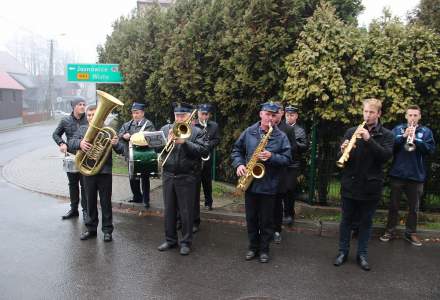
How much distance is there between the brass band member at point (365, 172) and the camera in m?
4.98

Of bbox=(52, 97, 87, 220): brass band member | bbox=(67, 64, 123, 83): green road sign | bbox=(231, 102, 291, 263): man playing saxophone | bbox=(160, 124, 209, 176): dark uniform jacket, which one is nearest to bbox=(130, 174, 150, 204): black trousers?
bbox=(52, 97, 87, 220): brass band member

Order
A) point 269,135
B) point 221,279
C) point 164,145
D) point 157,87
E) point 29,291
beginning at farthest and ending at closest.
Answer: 1. point 157,87
2. point 164,145
3. point 269,135
4. point 221,279
5. point 29,291

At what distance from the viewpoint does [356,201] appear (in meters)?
A: 5.30

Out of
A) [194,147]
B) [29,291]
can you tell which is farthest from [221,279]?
[29,291]

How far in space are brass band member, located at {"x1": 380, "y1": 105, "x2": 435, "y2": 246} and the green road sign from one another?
849cm

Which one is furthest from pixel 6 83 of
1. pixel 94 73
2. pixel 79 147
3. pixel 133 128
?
pixel 79 147

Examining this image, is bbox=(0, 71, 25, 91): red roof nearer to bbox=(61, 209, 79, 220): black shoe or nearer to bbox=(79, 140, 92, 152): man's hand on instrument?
bbox=(61, 209, 79, 220): black shoe

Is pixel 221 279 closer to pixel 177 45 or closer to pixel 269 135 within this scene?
pixel 269 135

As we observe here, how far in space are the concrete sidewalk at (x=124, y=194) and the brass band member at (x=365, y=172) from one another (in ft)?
4.76

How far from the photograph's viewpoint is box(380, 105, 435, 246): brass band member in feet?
19.5

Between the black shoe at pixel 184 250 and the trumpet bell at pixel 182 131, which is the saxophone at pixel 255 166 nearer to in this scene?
the trumpet bell at pixel 182 131

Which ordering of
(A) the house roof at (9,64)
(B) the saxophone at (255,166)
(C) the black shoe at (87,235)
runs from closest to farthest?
(B) the saxophone at (255,166)
(C) the black shoe at (87,235)
(A) the house roof at (9,64)

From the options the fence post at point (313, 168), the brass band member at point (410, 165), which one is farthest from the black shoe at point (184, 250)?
the brass band member at point (410, 165)

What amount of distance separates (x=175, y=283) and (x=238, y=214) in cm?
281
